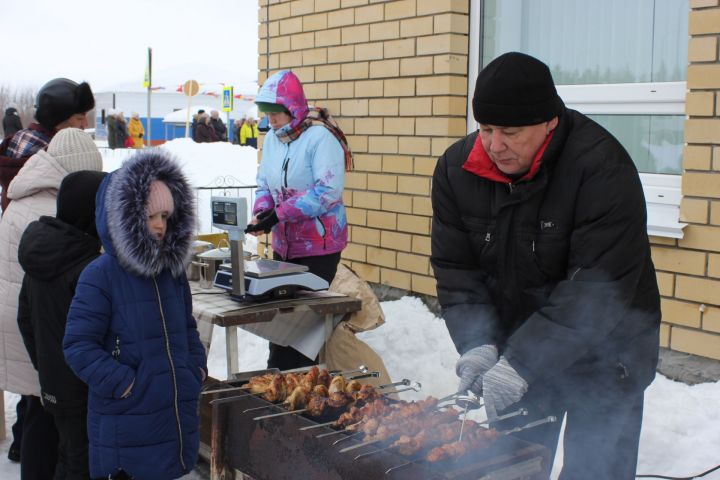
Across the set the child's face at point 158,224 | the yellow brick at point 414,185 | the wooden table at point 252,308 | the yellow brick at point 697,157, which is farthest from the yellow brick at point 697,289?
the child's face at point 158,224

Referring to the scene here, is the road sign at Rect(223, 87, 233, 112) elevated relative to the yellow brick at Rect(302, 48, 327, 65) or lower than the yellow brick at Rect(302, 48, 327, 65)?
elevated

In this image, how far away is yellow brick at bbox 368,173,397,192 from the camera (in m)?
7.11

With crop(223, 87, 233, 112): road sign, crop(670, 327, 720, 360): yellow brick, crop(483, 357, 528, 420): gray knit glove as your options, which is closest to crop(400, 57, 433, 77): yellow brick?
crop(670, 327, 720, 360): yellow brick

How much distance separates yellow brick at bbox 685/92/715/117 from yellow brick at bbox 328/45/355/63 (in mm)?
3205

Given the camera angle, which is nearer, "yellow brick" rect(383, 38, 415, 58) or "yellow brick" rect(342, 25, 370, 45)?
"yellow brick" rect(383, 38, 415, 58)

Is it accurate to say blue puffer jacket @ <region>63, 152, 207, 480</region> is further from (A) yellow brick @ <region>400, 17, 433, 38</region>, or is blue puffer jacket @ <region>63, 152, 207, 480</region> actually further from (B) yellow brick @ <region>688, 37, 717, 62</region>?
(A) yellow brick @ <region>400, 17, 433, 38</region>

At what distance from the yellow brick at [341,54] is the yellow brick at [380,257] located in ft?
5.51

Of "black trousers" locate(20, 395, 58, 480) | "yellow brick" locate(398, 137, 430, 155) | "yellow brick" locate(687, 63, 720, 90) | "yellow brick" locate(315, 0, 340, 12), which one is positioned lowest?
"black trousers" locate(20, 395, 58, 480)

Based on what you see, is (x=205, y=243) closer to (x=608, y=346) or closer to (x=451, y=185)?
(x=451, y=185)

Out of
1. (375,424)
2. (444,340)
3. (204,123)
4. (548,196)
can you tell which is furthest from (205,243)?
(204,123)

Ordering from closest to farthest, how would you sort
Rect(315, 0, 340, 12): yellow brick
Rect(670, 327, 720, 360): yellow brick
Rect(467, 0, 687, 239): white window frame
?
Rect(670, 327, 720, 360): yellow brick, Rect(467, 0, 687, 239): white window frame, Rect(315, 0, 340, 12): yellow brick

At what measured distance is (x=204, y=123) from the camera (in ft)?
88.9

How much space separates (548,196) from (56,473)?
271 centimetres

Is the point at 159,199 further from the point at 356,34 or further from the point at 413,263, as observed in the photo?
the point at 356,34
